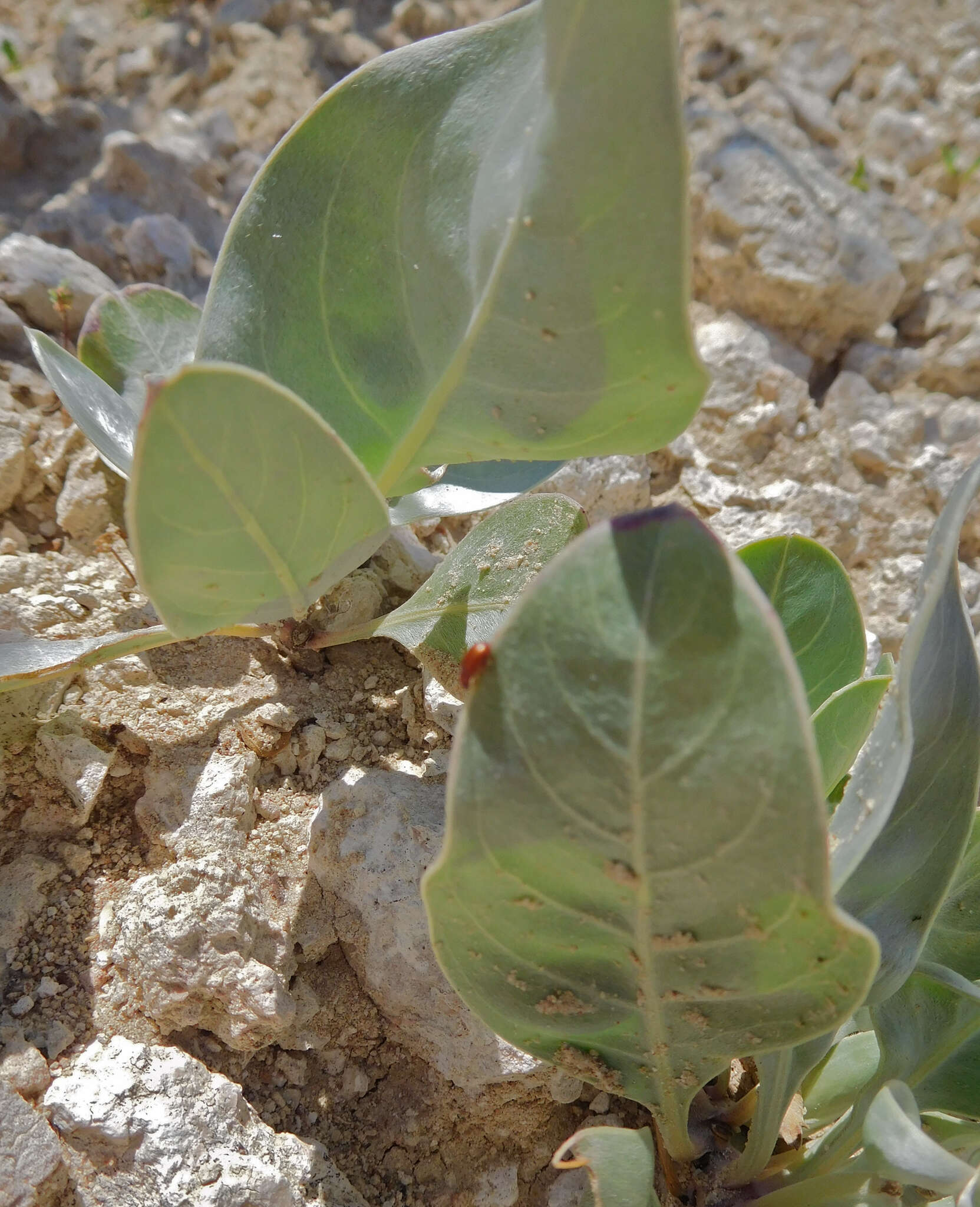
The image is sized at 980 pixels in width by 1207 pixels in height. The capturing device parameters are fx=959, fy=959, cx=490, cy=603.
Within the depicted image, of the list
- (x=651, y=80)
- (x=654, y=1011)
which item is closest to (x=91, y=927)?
(x=654, y=1011)

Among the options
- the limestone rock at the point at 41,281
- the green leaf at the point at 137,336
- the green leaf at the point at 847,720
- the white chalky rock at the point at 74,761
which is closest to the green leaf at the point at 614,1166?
the green leaf at the point at 847,720

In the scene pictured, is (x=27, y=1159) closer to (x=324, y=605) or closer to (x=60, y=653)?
(x=60, y=653)

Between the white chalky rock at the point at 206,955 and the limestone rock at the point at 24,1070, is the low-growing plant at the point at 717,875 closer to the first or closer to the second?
the white chalky rock at the point at 206,955

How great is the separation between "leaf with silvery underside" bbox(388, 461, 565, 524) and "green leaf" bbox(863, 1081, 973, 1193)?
0.74m

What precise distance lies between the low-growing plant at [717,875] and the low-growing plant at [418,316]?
0.85 ft

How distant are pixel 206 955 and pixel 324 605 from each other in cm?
47

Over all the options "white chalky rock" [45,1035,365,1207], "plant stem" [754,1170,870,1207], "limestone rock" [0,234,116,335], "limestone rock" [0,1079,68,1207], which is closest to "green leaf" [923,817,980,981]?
"plant stem" [754,1170,870,1207]

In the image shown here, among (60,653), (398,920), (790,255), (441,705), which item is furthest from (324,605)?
(790,255)

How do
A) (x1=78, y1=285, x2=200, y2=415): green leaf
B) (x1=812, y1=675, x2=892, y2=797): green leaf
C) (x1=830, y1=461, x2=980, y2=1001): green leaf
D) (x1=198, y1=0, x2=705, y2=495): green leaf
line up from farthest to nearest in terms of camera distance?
(x1=78, y1=285, x2=200, y2=415): green leaf < (x1=812, y1=675, x2=892, y2=797): green leaf < (x1=830, y1=461, x2=980, y2=1001): green leaf < (x1=198, y1=0, x2=705, y2=495): green leaf

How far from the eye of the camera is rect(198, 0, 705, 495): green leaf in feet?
2.22

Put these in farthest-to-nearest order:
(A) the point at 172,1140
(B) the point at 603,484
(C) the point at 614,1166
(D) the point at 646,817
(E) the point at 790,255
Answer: (E) the point at 790,255 → (B) the point at 603,484 → (A) the point at 172,1140 → (C) the point at 614,1166 → (D) the point at 646,817

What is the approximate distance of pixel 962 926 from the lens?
3.20 feet

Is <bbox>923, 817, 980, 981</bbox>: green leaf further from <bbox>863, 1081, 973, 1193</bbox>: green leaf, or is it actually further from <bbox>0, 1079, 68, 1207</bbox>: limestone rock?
<bbox>0, 1079, 68, 1207</bbox>: limestone rock

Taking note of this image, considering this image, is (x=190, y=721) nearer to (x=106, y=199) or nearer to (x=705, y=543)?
(x=705, y=543)
